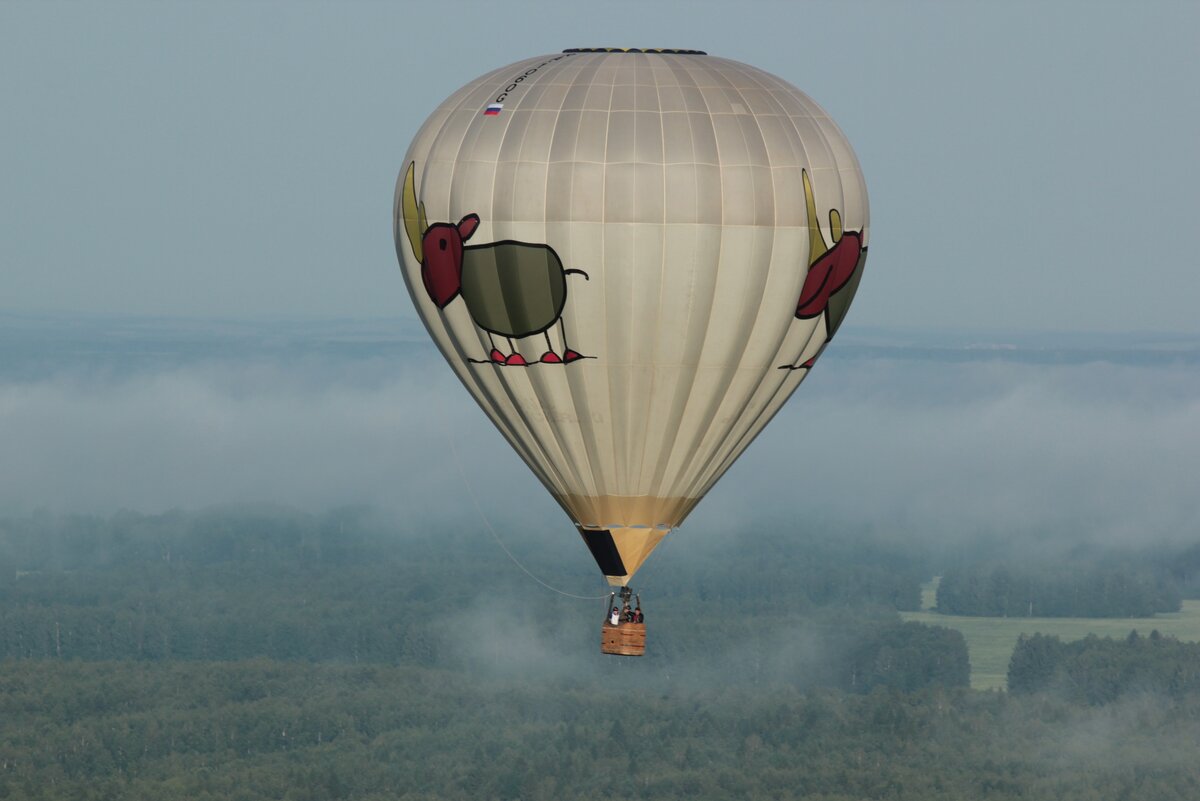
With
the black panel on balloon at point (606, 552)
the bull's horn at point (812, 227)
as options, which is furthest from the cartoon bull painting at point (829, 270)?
the black panel on balloon at point (606, 552)

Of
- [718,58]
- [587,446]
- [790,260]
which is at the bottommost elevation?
[587,446]

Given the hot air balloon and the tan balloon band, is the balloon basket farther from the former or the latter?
the tan balloon band

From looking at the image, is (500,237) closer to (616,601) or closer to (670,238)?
(670,238)

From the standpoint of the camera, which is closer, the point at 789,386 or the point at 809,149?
the point at 809,149

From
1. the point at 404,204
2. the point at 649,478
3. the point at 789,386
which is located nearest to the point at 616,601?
the point at 649,478

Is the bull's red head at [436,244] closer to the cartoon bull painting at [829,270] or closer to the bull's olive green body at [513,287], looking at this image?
the bull's olive green body at [513,287]

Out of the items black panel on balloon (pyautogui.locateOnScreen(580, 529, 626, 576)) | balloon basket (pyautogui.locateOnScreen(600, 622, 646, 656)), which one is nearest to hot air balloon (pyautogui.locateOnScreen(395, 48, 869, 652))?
black panel on balloon (pyautogui.locateOnScreen(580, 529, 626, 576))
